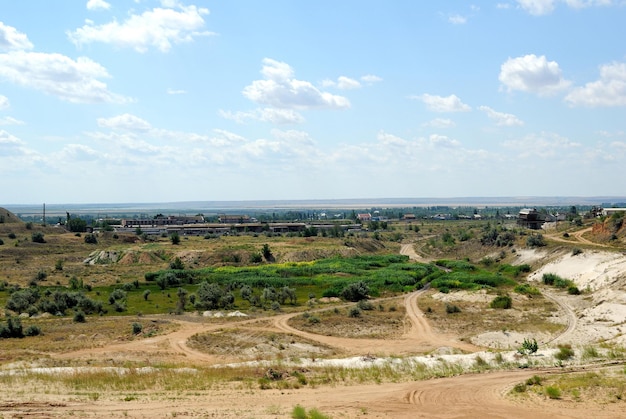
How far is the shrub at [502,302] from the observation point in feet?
169

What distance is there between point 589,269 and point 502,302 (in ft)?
59.9

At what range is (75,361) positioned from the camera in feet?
105

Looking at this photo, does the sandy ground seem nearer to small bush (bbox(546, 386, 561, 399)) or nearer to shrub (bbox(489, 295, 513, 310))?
small bush (bbox(546, 386, 561, 399))

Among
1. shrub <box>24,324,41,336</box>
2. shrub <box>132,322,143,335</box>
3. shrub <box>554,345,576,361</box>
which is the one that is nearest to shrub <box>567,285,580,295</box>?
shrub <box>554,345,576,361</box>

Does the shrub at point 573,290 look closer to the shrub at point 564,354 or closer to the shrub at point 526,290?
the shrub at point 526,290

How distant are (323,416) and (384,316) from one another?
30.5 m

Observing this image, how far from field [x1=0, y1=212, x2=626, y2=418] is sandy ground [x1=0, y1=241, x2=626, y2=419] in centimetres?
13

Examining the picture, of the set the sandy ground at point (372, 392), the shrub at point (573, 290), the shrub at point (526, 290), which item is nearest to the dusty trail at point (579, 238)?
the shrub at point (573, 290)

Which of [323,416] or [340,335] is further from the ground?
[323,416]

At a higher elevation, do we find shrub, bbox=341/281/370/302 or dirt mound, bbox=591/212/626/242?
dirt mound, bbox=591/212/626/242

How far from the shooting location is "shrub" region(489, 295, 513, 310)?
51.6 meters

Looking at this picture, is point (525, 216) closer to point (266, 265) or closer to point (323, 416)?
point (266, 265)

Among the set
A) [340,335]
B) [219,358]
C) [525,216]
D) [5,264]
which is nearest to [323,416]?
[219,358]

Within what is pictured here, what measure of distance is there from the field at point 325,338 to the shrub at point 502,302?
0.13 metres
